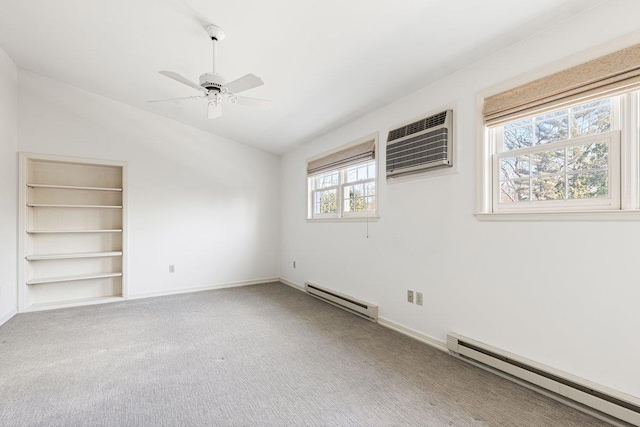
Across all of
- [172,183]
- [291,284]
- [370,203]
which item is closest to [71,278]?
[172,183]

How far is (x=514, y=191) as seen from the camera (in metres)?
2.37

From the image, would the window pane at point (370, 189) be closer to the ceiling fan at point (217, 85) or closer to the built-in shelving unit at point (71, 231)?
the ceiling fan at point (217, 85)

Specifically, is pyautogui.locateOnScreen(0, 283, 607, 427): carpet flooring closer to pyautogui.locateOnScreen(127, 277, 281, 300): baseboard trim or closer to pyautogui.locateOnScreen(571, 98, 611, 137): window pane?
pyautogui.locateOnScreen(127, 277, 281, 300): baseboard trim

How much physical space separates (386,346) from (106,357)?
2.43 metres

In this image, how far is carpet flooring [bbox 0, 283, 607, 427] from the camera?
1.81 m

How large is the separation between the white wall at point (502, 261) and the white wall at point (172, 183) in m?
2.28

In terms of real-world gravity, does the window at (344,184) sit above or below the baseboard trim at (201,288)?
above

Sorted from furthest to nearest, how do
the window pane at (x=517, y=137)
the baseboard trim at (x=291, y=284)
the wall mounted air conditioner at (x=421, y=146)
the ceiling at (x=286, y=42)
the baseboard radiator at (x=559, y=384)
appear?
the baseboard trim at (x=291, y=284), the wall mounted air conditioner at (x=421, y=146), the window pane at (x=517, y=137), the ceiling at (x=286, y=42), the baseboard radiator at (x=559, y=384)

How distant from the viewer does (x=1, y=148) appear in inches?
135

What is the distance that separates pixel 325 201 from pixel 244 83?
2.57 metres

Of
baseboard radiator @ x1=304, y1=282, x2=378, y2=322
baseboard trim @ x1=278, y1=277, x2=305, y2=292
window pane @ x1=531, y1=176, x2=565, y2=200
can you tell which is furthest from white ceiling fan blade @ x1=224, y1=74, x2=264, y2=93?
baseboard trim @ x1=278, y1=277, x2=305, y2=292

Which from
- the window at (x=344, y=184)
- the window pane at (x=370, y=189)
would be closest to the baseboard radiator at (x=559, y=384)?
the window at (x=344, y=184)

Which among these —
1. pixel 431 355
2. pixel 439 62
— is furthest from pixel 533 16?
pixel 431 355

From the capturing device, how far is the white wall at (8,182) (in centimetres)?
346
